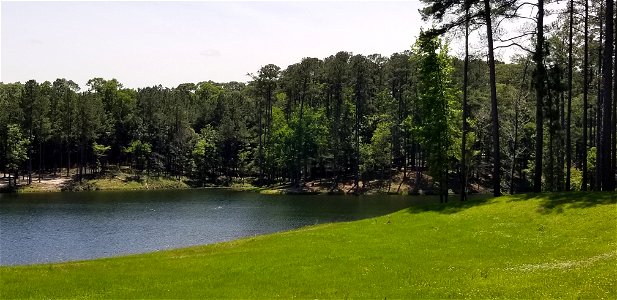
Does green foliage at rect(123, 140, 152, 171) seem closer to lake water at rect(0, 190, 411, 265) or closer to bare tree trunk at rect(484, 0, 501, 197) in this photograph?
lake water at rect(0, 190, 411, 265)

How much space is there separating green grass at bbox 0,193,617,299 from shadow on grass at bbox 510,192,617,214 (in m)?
0.07

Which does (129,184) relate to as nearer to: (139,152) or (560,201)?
(139,152)

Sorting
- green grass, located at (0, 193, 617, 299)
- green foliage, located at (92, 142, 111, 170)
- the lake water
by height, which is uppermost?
green foliage, located at (92, 142, 111, 170)

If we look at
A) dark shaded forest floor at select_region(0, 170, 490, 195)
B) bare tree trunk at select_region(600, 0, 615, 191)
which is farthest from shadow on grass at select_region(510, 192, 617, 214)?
dark shaded forest floor at select_region(0, 170, 490, 195)

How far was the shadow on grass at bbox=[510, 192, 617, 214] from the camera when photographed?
28.2 metres

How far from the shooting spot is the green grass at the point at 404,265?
17.7 m

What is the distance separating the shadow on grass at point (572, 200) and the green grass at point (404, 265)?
66mm

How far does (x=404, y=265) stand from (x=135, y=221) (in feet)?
157

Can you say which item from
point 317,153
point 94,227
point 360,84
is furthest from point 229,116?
point 94,227

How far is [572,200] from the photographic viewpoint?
30141mm

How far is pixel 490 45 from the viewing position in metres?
40.1

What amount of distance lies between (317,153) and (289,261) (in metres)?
Answer: 97.9

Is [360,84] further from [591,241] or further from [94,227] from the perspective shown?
[591,241]

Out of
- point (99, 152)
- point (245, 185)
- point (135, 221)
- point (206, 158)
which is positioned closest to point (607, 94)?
point (135, 221)
